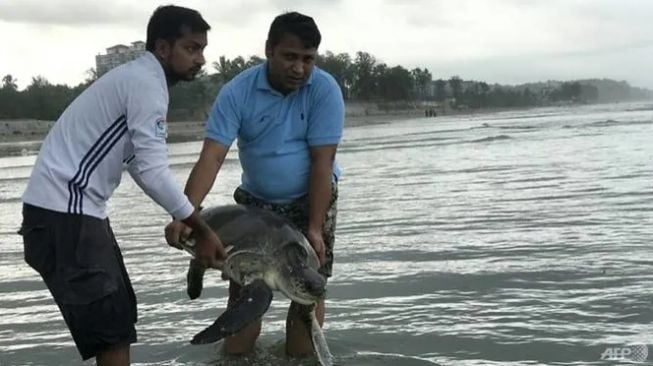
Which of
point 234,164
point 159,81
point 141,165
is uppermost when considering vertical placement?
point 159,81

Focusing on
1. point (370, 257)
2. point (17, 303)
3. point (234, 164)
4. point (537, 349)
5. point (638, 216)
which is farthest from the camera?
point (234, 164)

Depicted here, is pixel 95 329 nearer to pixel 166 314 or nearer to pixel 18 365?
pixel 18 365

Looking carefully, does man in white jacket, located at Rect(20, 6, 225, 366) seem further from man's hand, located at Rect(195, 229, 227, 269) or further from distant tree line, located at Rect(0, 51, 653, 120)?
distant tree line, located at Rect(0, 51, 653, 120)

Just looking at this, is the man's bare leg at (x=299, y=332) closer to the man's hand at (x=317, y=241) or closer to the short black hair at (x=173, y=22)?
the man's hand at (x=317, y=241)

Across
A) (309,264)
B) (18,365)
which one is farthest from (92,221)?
(18,365)

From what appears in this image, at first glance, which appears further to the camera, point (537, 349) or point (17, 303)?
point (17, 303)

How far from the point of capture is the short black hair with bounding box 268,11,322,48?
3.89 meters

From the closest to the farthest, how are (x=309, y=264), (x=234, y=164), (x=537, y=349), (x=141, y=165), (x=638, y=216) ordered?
1. (x=141, y=165)
2. (x=309, y=264)
3. (x=537, y=349)
4. (x=638, y=216)
5. (x=234, y=164)

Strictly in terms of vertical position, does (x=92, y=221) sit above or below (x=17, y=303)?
above

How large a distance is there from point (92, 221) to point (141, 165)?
0.39 m

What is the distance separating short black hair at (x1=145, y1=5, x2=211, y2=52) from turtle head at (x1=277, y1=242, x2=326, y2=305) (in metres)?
1.12

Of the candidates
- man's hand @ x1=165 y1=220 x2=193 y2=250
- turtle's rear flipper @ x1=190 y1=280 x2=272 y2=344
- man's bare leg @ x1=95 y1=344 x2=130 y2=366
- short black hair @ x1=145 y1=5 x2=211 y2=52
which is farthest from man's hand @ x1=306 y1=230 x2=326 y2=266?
short black hair @ x1=145 y1=5 x2=211 y2=52

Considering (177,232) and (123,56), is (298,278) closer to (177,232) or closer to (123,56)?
(177,232)

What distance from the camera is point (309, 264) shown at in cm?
381
